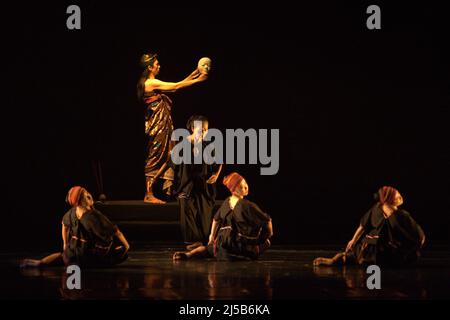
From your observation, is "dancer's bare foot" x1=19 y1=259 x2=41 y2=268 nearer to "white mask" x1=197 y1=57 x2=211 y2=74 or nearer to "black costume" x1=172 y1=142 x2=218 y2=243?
"black costume" x1=172 y1=142 x2=218 y2=243

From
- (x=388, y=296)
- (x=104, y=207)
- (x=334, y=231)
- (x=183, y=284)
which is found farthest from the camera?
(x=334, y=231)

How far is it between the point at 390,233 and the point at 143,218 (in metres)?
2.91

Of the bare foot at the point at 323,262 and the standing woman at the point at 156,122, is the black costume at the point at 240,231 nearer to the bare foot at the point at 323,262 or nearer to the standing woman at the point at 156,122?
the bare foot at the point at 323,262

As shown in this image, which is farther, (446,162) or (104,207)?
(446,162)

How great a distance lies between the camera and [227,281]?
6.29m

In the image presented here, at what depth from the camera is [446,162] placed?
33.9 feet

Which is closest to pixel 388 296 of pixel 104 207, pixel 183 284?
pixel 183 284

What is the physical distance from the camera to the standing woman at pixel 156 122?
9.21 m

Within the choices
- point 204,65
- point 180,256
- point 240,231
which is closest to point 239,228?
point 240,231

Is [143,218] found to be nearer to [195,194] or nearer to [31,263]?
[195,194]

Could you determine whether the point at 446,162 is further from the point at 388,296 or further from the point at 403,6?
the point at 388,296

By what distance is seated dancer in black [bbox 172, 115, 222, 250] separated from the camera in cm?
847

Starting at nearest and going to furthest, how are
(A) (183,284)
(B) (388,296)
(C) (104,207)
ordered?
1. (B) (388,296)
2. (A) (183,284)
3. (C) (104,207)

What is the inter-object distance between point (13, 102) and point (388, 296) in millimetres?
5970
